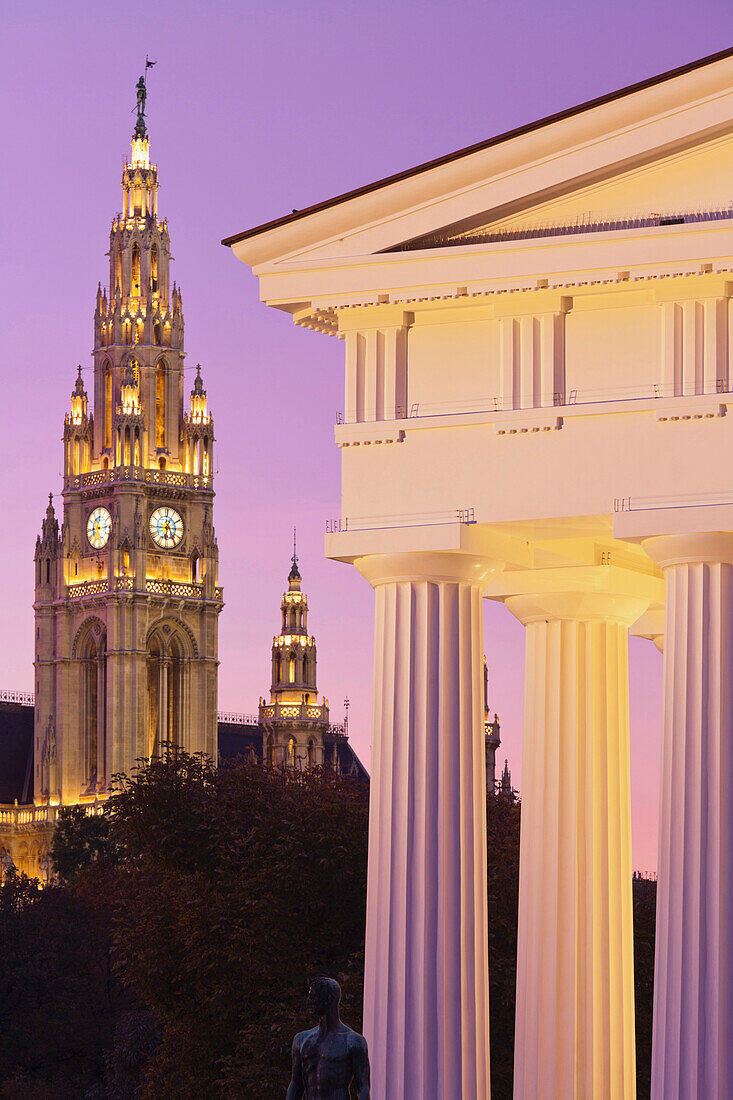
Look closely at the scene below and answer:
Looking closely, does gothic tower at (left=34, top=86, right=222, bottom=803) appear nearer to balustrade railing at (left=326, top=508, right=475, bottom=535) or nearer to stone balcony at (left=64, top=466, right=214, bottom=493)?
stone balcony at (left=64, top=466, right=214, bottom=493)

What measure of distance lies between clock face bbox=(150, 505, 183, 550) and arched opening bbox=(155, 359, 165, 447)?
19.2 feet

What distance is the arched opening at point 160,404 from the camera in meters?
190

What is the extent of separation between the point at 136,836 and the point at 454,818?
30741 millimetres

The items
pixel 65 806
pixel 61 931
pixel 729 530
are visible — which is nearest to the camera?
pixel 729 530

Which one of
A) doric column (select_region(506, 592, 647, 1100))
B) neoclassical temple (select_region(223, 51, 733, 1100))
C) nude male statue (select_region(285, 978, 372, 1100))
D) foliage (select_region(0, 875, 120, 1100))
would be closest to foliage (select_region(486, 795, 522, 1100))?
doric column (select_region(506, 592, 647, 1100))

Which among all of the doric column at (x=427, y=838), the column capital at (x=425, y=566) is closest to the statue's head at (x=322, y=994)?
the doric column at (x=427, y=838)

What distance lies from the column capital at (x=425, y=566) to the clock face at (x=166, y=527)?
534ft

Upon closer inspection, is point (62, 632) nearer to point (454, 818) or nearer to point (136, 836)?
point (136, 836)

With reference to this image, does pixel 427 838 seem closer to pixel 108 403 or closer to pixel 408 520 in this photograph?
pixel 408 520

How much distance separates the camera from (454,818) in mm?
24422

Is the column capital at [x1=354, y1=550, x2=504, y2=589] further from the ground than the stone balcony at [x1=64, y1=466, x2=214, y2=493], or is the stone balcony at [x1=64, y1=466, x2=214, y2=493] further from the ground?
the stone balcony at [x1=64, y1=466, x2=214, y2=493]

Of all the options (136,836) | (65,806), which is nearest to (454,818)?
(136,836)

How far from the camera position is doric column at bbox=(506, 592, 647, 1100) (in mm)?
26641

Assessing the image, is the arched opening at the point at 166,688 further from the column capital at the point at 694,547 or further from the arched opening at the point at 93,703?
the column capital at the point at 694,547
